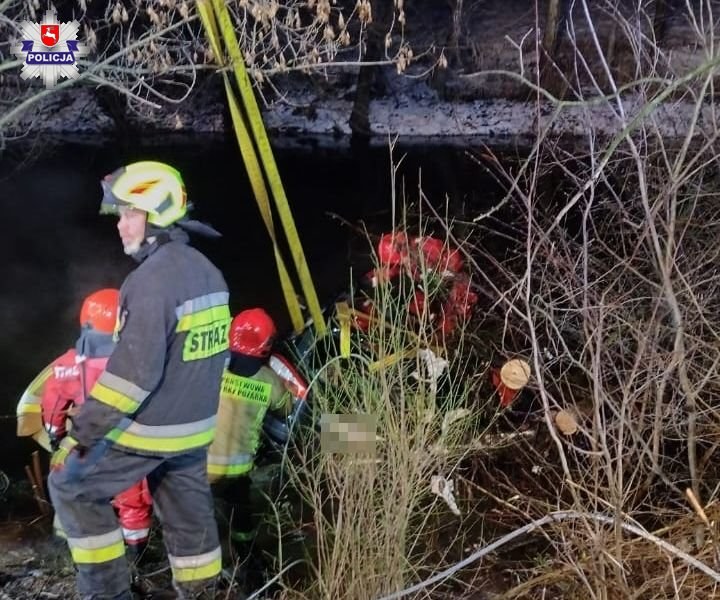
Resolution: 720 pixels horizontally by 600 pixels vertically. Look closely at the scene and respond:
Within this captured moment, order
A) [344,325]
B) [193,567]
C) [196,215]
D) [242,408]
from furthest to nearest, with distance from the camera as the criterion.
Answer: [196,215], [344,325], [242,408], [193,567]

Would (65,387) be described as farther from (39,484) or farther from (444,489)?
(444,489)

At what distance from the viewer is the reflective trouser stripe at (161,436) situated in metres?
3.20

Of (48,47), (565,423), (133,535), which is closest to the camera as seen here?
(133,535)

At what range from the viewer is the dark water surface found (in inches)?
320

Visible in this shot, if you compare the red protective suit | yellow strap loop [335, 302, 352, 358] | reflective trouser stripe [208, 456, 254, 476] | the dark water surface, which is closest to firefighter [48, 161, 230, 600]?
the red protective suit

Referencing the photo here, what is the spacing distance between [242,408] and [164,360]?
1237 mm

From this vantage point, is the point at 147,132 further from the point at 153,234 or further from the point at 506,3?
the point at 153,234

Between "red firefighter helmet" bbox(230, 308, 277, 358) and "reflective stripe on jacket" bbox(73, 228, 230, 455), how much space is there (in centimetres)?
99

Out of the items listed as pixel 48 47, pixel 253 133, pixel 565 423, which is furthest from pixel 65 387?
pixel 48 47

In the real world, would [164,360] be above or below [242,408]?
above

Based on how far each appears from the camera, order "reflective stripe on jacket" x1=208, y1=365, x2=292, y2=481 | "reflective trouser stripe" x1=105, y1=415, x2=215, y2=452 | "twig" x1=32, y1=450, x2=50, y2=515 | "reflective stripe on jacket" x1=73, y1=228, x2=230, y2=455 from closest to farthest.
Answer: "reflective stripe on jacket" x1=73, y1=228, x2=230, y2=455 → "reflective trouser stripe" x1=105, y1=415, x2=215, y2=452 → "reflective stripe on jacket" x1=208, y1=365, x2=292, y2=481 → "twig" x1=32, y1=450, x2=50, y2=515

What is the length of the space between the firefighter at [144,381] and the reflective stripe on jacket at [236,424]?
748mm

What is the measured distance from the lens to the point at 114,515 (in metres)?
Result: 3.38

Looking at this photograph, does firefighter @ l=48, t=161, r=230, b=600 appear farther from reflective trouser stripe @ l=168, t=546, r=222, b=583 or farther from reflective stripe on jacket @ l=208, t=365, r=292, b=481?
reflective stripe on jacket @ l=208, t=365, r=292, b=481
